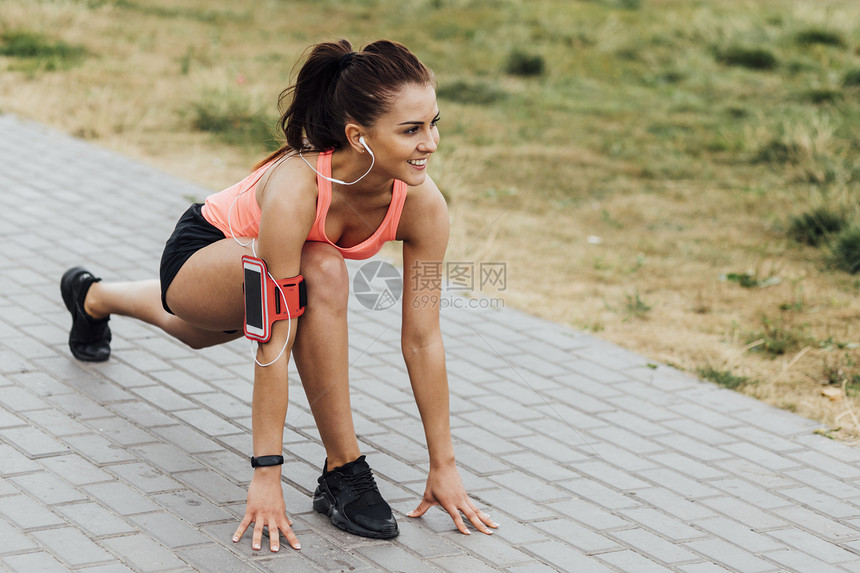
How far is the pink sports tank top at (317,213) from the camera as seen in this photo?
300 centimetres

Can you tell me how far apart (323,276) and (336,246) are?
0.21m

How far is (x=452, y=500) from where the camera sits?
315 cm

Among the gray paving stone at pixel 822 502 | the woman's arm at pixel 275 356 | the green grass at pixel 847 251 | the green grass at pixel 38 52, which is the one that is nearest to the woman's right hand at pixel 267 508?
the woman's arm at pixel 275 356

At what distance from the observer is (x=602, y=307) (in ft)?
18.3

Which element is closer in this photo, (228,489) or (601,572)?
(601,572)

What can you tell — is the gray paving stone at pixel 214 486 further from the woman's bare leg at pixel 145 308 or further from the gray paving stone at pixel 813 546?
the gray paving stone at pixel 813 546

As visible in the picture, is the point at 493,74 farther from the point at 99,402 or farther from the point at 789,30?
the point at 99,402

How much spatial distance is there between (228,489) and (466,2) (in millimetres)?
15349

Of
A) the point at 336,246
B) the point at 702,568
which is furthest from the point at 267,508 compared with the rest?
the point at 702,568

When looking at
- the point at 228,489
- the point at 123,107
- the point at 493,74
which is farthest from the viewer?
the point at 493,74

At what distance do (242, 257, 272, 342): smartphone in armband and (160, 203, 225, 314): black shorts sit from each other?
47 cm

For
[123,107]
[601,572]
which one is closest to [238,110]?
[123,107]

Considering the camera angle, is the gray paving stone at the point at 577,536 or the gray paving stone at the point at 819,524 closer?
the gray paving stone at the point at 577,536

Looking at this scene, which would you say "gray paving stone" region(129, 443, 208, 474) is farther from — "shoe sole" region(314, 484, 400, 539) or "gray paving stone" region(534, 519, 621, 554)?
"gray paving stone" region(534, 519, 621, 554)
